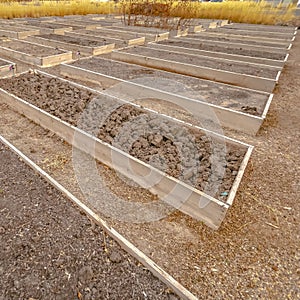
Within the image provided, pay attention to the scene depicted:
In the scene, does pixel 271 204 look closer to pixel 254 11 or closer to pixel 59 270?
pixel 59 270

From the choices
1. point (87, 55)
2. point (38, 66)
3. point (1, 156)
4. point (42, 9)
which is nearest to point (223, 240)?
point (1, 156)

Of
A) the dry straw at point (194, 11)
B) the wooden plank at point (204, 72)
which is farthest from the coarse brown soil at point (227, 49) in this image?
the dry straw at point (194, 11)

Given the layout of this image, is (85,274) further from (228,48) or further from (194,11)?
(194,11)

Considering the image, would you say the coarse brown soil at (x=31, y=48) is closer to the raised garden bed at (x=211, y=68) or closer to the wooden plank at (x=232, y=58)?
the raised garden bed at (x=211, y=68)

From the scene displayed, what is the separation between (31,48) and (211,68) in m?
5.58

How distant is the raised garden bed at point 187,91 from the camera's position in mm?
3781

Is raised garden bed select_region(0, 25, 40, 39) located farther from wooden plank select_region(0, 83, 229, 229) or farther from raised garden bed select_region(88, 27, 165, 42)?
wooden plank select_region(0, 83, 229, 229)

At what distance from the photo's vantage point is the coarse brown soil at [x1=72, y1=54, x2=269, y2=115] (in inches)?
167

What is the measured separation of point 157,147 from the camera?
289 centimetres

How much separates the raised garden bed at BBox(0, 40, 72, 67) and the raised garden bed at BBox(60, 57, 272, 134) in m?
0.61

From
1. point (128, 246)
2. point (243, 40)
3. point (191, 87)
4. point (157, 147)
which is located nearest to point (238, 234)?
point (128, 246)

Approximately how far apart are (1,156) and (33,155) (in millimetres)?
352

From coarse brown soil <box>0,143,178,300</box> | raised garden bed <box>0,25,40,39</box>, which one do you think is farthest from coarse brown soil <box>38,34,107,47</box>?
coarse brown soil <box>0,143,178,300</box>

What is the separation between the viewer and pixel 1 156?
2842 mm
